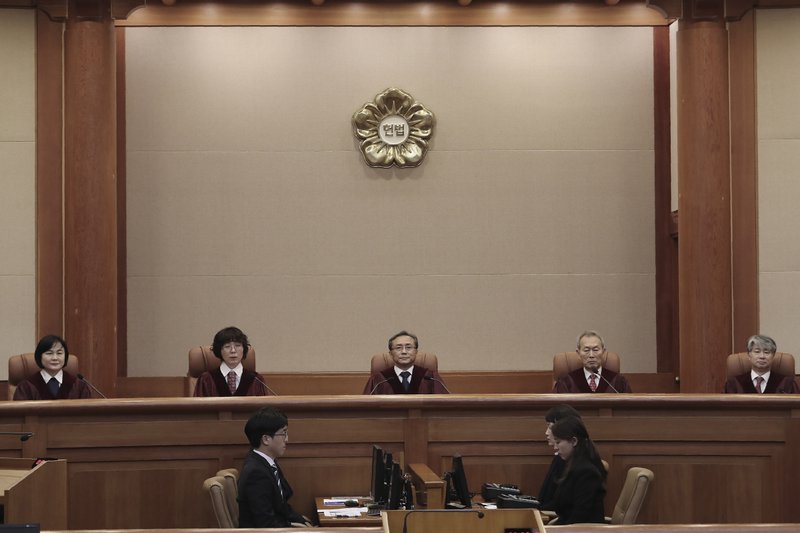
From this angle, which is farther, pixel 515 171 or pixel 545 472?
pixel 515 171

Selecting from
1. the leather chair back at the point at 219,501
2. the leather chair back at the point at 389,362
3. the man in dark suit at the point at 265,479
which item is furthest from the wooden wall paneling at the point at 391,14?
the leather chair back at the point at 219,501

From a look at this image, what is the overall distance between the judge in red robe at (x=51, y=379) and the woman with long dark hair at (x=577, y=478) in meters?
2.80

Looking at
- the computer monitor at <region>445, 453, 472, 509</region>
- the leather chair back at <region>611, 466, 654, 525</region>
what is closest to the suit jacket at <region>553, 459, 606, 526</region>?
the leather chair back at <region>611, 466, 654, 525</region>

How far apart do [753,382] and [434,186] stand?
8.84ft

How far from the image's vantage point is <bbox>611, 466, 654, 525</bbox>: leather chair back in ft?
15.4

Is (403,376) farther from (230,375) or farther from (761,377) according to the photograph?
(761,377)

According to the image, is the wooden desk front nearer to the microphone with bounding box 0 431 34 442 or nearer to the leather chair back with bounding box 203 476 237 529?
the microphone with bounding box 0 431 34 442

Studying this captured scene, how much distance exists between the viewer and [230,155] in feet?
26.0

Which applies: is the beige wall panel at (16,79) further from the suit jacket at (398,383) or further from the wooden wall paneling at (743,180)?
the wooden wall paneling at (743,180)

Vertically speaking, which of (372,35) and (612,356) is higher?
(372,35)

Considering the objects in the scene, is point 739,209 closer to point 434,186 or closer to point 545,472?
point 434,186

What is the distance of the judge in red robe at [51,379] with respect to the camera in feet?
19.9

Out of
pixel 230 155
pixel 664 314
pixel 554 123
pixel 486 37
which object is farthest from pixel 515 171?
pixel 230 155

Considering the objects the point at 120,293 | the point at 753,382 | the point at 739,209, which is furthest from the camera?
the point at 120,293
